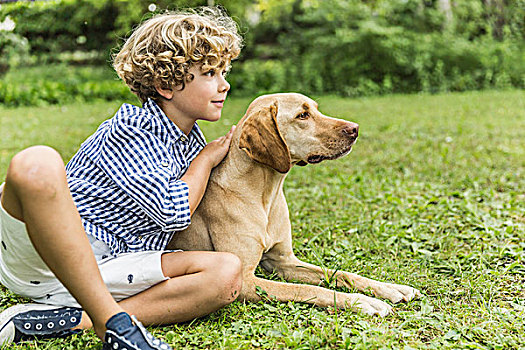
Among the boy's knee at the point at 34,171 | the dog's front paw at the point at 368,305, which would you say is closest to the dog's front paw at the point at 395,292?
the dog's front paw at the point at 368,305

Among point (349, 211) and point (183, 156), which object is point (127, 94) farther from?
point (183, 156)

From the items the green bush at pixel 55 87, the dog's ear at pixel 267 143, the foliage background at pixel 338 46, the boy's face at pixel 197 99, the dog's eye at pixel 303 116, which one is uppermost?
the boy's face at pixel 197 99

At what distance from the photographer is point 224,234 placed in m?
3.08

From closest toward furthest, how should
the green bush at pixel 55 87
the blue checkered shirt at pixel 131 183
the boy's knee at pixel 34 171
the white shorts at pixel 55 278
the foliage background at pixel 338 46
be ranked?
1. the boy's knee at pixel 34 171
2. the white shorts at pixel 55 278
3. the blue checkered shirt at pixel 131 183
4. the green bush at pixel 55 87
5. the foliage background at pixel 338 46

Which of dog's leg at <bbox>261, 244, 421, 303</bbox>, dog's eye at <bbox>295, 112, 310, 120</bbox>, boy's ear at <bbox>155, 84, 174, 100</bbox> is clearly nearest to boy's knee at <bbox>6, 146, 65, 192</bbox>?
boy's ear at <bbox>155, 84, 174, 100</bbox>

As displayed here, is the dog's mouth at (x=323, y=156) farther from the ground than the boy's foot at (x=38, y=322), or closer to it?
farther from the ground

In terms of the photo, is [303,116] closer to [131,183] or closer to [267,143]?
[267,143]

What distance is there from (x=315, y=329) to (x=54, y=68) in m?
14.6

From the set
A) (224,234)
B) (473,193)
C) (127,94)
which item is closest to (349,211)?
(473,193)

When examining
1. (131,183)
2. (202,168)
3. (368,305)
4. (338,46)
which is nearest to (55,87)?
(338,46)

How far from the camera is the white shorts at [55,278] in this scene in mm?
2584

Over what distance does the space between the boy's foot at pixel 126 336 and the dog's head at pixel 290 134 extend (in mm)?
1139

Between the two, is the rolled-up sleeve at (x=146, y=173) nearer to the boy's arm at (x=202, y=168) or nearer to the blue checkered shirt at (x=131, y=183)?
the blue checkered shirt at (x=131, y=183)

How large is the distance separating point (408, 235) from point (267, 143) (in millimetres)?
1785
